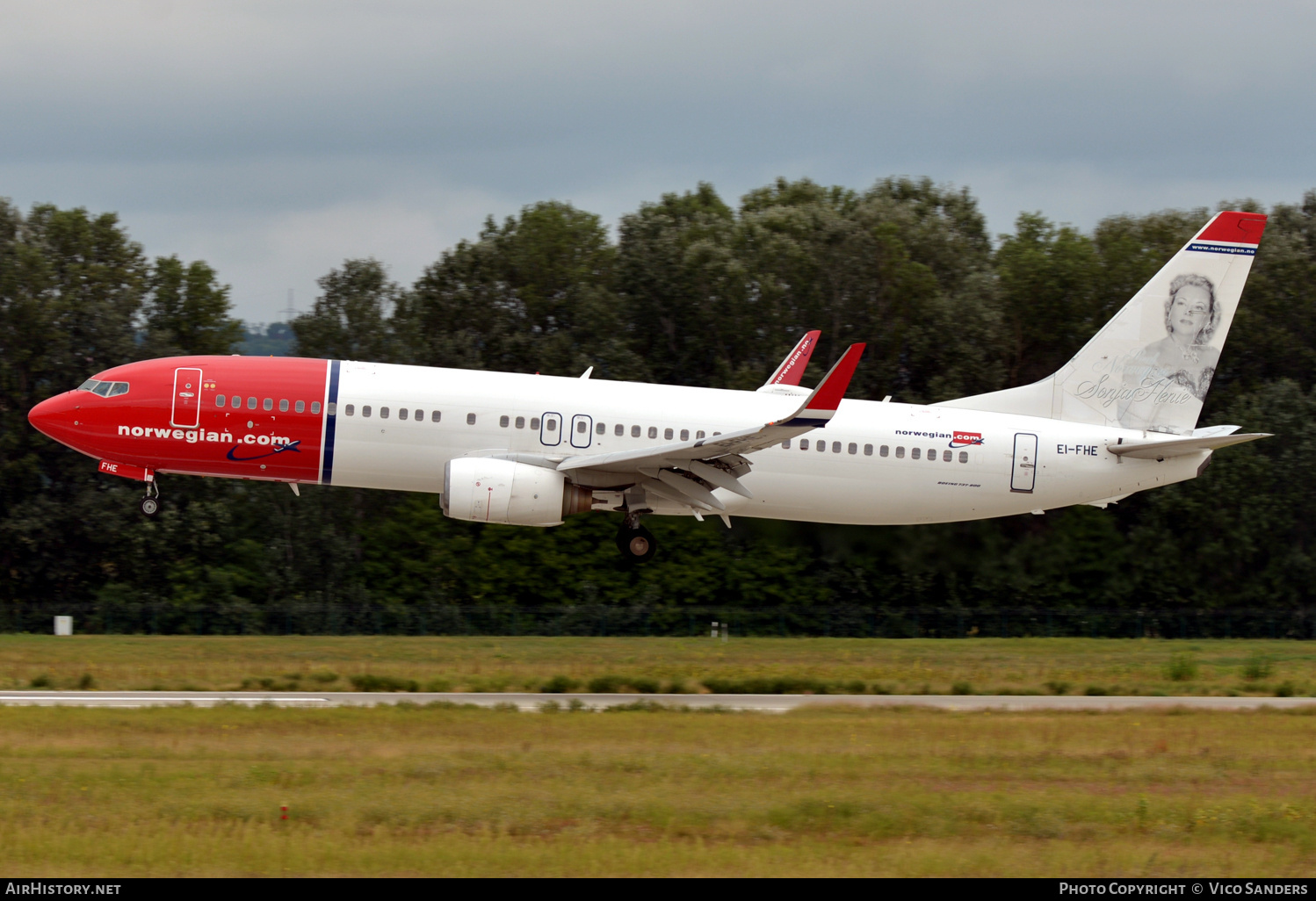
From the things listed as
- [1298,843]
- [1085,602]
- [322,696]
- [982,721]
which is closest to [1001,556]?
[1085,602]

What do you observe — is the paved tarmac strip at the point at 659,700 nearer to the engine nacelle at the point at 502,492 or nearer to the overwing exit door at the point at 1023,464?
the engine nacelle at the point at 502,492

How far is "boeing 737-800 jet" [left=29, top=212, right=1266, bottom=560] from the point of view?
101 ft

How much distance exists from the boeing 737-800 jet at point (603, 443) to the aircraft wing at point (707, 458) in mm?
59

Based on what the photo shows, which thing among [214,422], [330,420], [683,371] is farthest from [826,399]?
[683,371]

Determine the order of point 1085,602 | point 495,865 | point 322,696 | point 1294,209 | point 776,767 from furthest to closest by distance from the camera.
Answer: point 1294,209
point 1085,602
point 322,696
point 776,767
point 495,865

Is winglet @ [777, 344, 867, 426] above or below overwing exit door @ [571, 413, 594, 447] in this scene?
above

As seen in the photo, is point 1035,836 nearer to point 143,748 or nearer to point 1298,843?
point 1298,843

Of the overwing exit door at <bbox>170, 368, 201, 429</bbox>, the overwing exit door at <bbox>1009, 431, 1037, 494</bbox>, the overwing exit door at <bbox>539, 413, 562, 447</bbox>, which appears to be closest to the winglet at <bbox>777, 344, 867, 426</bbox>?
the overwing exit door at <bbox>539, 413, 562, 447</bbox>

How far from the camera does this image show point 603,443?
31797mm

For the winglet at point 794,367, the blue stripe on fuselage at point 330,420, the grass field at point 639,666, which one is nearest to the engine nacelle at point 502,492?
the blue stripe on fuselage at point 330,420

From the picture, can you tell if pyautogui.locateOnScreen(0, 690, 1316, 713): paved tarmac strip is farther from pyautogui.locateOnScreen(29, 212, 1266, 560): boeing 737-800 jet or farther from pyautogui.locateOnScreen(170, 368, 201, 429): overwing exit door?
pyautogui.locateOnScreen(170, 368, 201, 429): overwing exit door

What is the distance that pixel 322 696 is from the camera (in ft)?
81.5

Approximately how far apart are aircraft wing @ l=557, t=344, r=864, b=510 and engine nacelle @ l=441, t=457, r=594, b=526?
2.21 ft

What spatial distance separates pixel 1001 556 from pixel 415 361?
89.2 ft
